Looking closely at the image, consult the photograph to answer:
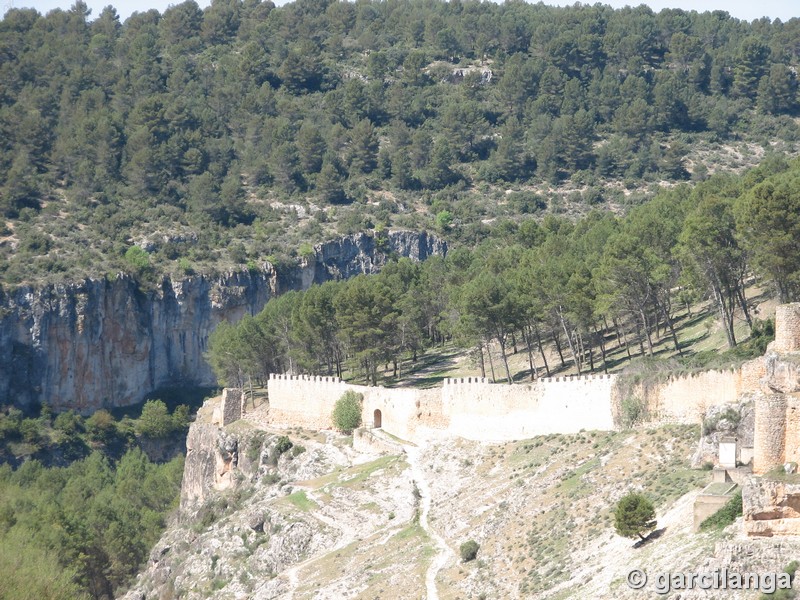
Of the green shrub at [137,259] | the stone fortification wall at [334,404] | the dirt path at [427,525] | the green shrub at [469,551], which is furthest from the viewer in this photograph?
the green shrub at [137,259]

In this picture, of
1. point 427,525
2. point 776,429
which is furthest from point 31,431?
point 776,429

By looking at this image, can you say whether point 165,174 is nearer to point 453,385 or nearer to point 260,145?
point 260,145

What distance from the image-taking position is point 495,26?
599ft

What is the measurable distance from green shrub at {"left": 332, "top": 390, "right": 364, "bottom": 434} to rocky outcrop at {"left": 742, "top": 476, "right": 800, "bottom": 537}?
37.6m

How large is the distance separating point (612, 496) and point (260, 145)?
358 ft

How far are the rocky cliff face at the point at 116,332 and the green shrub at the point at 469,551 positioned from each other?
6911cm

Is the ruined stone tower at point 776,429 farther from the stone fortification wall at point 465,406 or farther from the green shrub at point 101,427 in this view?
the green shrub at point 101,427

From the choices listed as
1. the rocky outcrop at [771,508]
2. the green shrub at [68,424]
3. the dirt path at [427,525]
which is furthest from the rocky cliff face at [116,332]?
the rocky outcrop at [771,508]

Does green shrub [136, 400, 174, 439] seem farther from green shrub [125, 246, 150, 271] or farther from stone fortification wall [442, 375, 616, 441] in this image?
stone fortification wall [442, 375, 616, 441]

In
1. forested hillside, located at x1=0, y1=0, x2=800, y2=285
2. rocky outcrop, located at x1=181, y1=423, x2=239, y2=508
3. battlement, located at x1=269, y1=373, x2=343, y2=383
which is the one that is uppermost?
forested hillside, located at x1=0, y1=0, x2=800, y2=285

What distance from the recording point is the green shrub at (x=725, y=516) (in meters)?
43.0

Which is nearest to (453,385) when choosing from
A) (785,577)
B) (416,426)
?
(416,426)

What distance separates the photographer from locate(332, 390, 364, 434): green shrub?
76438 mm

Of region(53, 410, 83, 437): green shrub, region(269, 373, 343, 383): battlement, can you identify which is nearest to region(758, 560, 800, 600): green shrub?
region(269, 373, 343, 383): battlement
